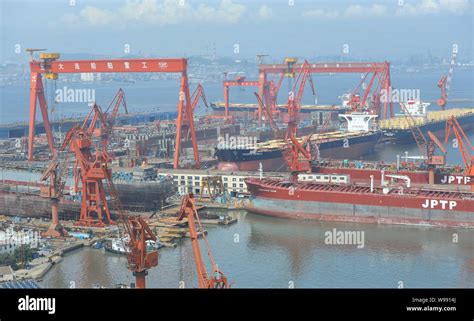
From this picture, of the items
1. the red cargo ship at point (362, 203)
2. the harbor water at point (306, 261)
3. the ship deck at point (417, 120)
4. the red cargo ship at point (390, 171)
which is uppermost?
the ship deck at point (417, 120)

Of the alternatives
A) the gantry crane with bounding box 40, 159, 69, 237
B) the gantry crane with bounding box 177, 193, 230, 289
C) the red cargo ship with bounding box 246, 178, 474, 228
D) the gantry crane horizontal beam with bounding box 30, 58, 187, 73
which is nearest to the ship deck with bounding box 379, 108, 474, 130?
the gantry crane horizontal beam with bounding box 30, 58, 187, 73

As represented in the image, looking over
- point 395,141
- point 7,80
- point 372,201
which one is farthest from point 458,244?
point 7,80

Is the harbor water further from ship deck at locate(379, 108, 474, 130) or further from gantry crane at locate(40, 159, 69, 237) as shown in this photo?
ship deck at locate(379, 108, 474, 130)

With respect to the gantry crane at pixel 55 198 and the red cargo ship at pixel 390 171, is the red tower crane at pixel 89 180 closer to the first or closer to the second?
the gantry crane at pixel 55 198

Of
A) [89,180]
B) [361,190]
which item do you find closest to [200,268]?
[89,180]

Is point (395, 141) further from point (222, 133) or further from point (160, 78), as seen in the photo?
point (160, 78)

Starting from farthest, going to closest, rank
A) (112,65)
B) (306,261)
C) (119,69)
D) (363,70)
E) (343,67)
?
(343,67) < (363,70) < (112,65) < (119,69) < (306,261)

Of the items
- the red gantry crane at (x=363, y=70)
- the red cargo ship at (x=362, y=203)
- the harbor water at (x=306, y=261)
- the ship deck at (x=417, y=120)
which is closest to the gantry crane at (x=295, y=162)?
the red cargo ship at (x=362, y=203)

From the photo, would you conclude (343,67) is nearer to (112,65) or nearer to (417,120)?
(417,120)

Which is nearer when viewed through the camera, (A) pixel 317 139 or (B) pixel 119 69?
(B) pixel 119 69
